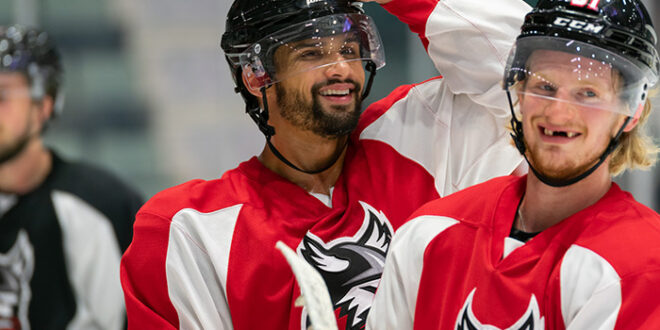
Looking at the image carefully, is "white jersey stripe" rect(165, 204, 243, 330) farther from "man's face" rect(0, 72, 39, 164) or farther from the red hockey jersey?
"man's face" rect(0, 72, 39, 164)

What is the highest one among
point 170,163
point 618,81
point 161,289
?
point 618,81

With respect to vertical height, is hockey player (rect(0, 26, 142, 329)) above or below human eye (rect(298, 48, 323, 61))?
below

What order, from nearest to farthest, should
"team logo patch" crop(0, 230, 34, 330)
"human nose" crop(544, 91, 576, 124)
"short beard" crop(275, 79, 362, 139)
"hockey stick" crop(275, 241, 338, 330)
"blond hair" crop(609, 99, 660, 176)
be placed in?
"hockey stick" crop(275, 241, 338, 330) → "human nose" crop(544, 91, 576, 124) → "blond hair" crop(609, 99, 660, 176) → "short beard" crop(275, 79, 362, 139) → "team logo patch" crop(0, 230, 34, 330)

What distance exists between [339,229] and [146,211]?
0.47 metres

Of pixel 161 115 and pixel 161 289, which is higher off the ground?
pixel 161 289

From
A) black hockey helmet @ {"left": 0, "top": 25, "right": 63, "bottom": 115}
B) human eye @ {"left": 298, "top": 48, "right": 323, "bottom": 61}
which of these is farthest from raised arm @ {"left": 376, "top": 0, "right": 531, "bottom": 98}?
black hockey helmet @ {"left": 0, "top": 25, "right": 63, "bottom": 115}

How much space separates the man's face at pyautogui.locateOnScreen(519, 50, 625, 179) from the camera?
1633 mm

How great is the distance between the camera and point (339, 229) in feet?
7.17

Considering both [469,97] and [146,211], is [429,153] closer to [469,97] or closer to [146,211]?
[469,97]

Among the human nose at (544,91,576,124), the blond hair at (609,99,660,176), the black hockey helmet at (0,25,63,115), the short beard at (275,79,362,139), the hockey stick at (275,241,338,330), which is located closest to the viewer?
the hockey stick at (275,241,338,330)

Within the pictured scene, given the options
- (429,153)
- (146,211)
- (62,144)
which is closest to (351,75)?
(429,153)

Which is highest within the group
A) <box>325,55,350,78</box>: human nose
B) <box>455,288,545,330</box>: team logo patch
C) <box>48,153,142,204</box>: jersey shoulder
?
<box>325,55,350,78</box>: human nose

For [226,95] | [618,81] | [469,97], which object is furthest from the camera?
[226,95]

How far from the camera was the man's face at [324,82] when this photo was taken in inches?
86.5
